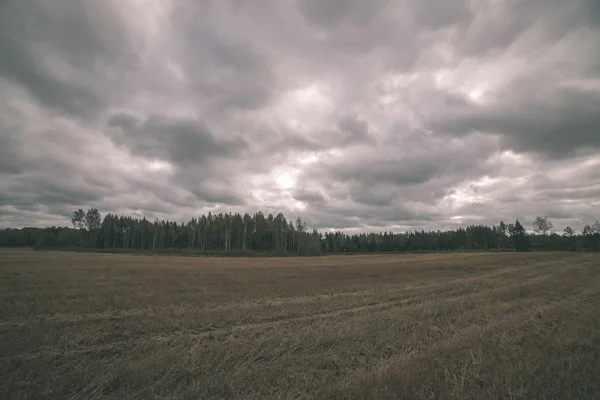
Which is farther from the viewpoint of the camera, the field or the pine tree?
the pine tree

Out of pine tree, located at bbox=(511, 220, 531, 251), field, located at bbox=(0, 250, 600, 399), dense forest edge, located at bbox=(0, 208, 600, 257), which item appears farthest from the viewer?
dense forest edge, located at bbox=(0, 208, 600, 257)

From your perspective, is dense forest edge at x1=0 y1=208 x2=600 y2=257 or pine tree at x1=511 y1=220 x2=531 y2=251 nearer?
pine tree at x1=511 y1=220 x2=531 y2=251

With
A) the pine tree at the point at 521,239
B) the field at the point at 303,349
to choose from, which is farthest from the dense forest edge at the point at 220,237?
the field at the point at 303,349

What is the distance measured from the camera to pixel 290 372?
7379 millimetres

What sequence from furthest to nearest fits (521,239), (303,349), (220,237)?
(220,237) < (521,239) < (303,349)

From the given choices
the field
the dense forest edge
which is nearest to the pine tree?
the dense forest edge

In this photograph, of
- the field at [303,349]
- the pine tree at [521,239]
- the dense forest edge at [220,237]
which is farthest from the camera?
the dense forest edge at [220,237]

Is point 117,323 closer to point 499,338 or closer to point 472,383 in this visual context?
point 472,383

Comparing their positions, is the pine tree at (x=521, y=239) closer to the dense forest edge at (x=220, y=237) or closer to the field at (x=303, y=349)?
the dense forest edge at (x=220, y=237)

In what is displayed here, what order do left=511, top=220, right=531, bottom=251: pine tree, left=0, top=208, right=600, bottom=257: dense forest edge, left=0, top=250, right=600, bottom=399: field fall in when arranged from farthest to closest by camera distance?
left=0, top=208, right=600, bottom=257: dense forest edge
left=511, top=220, right=531, bottom=251: pine tree
left=0, top=250, right=600, bottom=399: field

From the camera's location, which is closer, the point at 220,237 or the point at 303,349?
the point at 303,349

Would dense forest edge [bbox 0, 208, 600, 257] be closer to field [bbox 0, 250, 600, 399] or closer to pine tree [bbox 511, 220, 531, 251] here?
pine tree [bbox 511, 220, 531, 251]

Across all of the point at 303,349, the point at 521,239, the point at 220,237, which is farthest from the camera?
the point at 220,237

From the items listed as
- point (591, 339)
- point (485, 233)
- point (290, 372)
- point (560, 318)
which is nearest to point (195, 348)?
point (290, 372)
